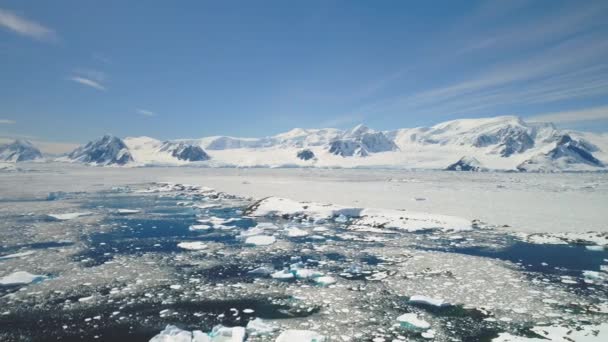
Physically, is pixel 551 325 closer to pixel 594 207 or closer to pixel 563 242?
pixel 563 242

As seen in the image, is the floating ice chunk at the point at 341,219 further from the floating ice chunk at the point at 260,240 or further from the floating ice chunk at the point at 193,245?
the floating ice chunk at the point at 193,245

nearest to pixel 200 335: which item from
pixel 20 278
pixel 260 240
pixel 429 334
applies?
pixel 429 334

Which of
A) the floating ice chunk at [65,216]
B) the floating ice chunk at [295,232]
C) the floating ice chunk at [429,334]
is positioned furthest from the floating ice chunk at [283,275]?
the floating ice chunk at [65,216]

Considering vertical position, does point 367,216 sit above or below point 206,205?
above

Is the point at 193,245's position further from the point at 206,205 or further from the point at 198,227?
the point at 206,205

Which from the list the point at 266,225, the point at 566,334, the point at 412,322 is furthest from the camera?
the point at 266,225

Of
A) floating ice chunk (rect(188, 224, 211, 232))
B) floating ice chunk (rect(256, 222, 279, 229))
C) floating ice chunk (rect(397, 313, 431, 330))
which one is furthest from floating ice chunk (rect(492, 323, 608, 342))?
floating ice chunk (rect(188, 224, 211, 232))
